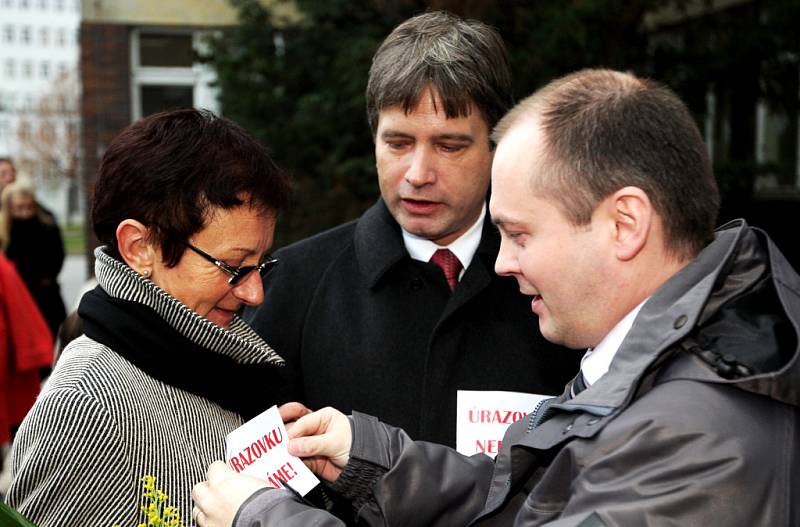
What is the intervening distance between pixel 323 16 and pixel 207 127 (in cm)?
690

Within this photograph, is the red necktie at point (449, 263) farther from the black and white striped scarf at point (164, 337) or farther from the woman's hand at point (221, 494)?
the woman's hand at point (221, 494)

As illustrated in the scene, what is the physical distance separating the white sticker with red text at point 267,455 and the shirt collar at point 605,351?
60 cm

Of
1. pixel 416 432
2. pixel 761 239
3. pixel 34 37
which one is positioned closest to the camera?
pixel 761 239

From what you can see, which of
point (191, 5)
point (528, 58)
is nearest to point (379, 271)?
point (528, 58)

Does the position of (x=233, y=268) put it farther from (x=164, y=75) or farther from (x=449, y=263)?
(x=164, y=75)

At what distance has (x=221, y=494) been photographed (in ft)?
6.23

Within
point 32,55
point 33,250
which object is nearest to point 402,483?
point 33,250

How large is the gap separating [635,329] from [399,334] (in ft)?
3.93

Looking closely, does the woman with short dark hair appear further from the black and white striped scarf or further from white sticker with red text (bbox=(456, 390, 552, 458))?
white sticker with red text (bbox=(456, 390, 552, 458))

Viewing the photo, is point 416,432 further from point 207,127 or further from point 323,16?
point 323,16

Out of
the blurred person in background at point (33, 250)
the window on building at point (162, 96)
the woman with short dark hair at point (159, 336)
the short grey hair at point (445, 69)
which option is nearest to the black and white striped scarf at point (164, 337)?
the woman with short dark hair at point (159, 336)

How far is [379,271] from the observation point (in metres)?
2.79

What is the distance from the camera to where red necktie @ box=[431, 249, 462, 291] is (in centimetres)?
286

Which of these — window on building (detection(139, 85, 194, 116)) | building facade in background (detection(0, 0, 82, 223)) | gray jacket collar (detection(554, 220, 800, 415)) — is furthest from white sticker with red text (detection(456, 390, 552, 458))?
building facade in background (detection(0, 0, 82, 223))
